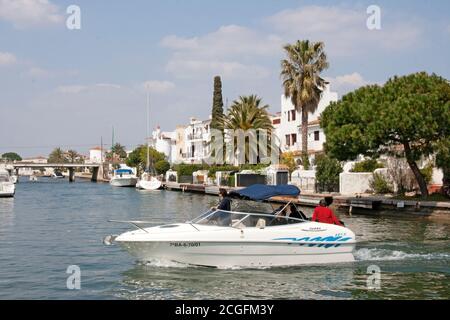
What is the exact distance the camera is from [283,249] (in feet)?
56.7

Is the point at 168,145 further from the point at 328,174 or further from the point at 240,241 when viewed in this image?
the point at 240,241

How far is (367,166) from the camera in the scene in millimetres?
49531

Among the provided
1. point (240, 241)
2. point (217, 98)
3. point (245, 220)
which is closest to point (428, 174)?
point (245, 220)

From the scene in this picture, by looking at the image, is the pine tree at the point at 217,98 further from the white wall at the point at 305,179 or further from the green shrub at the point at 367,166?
the green shrub at the point at 367,166

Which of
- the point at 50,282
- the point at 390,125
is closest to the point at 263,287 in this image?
the point at 50,282

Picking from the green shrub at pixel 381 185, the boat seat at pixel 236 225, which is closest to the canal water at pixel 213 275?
the boat seat at pixel 236 225

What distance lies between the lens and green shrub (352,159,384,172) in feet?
160

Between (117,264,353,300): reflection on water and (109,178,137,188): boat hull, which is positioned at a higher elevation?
(109,178,137,188): boat hull

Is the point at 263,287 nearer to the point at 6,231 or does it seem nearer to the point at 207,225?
the point at 207,225

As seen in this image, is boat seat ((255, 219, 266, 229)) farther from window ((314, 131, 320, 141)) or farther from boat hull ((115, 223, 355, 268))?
window ((314, 131, 320, 141))

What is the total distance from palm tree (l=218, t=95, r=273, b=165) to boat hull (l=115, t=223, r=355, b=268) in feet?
178

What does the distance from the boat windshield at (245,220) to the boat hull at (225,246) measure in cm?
22

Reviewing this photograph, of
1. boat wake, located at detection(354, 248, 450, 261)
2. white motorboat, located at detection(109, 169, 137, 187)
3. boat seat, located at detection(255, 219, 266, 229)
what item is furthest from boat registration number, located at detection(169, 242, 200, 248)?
white motorboat, located at detection(109, 169, 137, 187)

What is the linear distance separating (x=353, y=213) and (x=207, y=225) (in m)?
23.3
